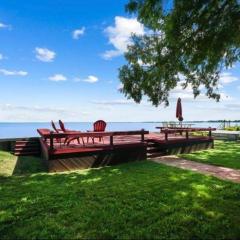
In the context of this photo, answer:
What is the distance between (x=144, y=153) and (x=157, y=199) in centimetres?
568

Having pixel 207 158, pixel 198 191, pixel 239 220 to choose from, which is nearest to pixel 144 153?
pixel 207 158

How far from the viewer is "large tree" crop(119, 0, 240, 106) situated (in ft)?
22.8

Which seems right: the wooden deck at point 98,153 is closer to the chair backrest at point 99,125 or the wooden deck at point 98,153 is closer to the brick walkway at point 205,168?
the brick walkway at point 205,168

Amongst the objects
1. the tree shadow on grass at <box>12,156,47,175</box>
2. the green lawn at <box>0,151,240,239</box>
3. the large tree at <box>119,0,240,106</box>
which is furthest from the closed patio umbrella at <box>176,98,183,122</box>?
the green lawn at <box>0,151,240,239</box>

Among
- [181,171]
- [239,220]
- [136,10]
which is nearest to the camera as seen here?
[239,220]

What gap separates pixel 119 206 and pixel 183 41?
15.4ft

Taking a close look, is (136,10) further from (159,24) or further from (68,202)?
(68,202)

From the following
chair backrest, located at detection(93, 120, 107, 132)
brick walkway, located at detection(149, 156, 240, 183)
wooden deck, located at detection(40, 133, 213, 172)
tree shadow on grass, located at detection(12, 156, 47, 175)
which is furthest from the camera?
chair backrest, located at detection(93, 120, 107, 132)

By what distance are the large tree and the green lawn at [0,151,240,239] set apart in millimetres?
3165

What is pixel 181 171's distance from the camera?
9.18m

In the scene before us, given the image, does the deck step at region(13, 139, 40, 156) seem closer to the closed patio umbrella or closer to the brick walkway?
the brick walkway

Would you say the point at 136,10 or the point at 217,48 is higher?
the point at 136,10

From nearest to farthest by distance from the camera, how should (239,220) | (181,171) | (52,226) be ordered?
1. (52,226)
2. (239,220)
3. (181,171)

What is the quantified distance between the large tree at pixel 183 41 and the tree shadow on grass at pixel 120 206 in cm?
317
